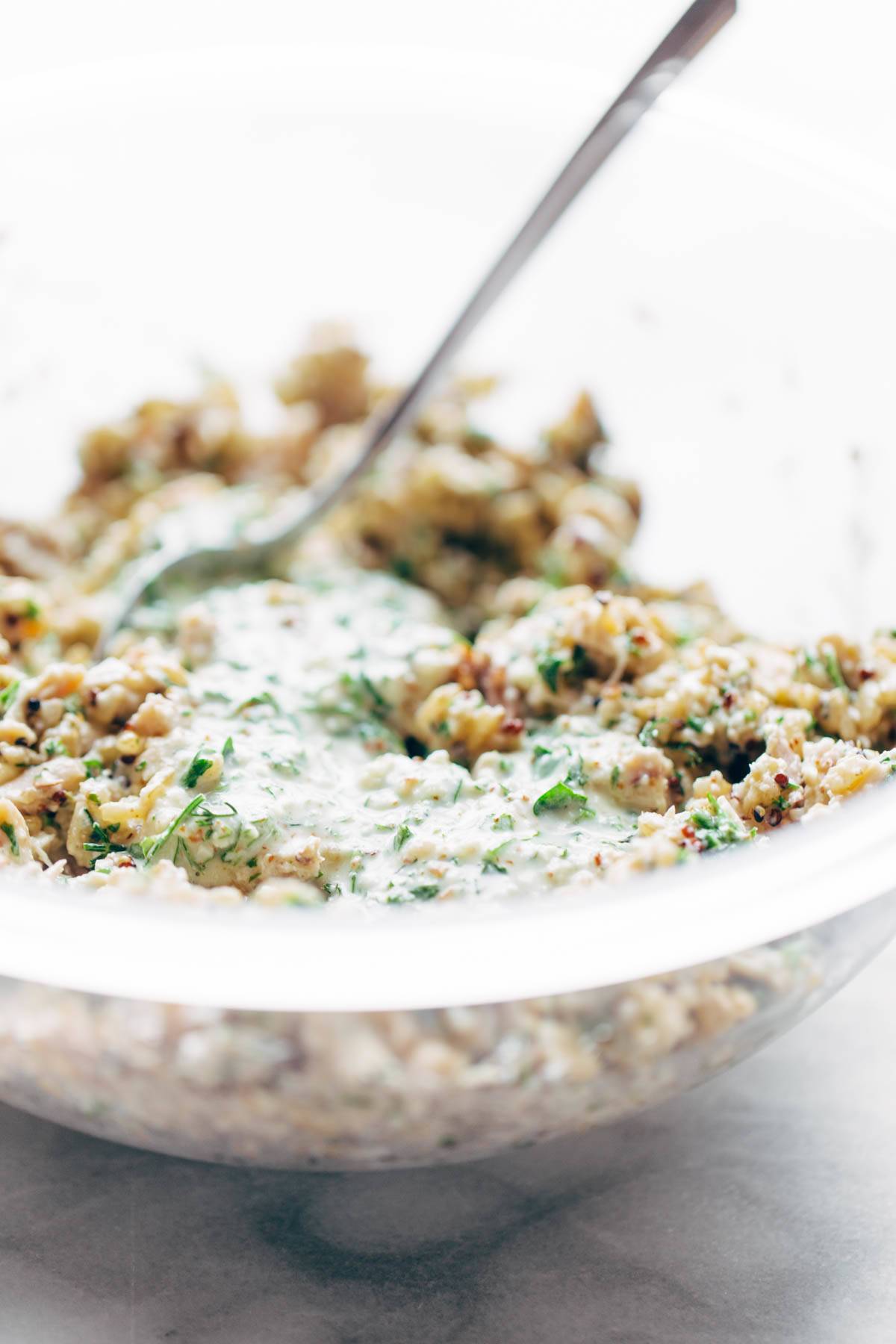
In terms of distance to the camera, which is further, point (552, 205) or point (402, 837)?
point (552, 205)

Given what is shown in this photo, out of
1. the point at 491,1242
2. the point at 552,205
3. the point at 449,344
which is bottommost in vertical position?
the point at 491,1242

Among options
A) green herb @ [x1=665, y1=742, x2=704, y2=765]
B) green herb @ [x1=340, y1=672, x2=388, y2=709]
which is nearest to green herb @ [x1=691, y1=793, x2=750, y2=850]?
green herb @ [x1=665, y1=742, x2=704, y2=765]

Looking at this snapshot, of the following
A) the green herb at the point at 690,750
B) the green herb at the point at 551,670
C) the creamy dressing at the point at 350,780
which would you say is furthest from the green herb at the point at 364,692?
the green herb at the point at 690,750

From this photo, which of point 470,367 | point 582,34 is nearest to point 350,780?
point 470,367

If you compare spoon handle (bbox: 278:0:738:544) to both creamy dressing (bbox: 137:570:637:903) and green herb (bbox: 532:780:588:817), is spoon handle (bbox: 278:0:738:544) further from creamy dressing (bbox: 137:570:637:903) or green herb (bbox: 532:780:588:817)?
green herb (bbox: 532:780:588:817)

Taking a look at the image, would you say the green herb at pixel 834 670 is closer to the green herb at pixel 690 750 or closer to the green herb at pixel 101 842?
the green herb at pixel 690 750

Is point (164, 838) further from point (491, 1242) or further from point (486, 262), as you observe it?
point (486, 262)
